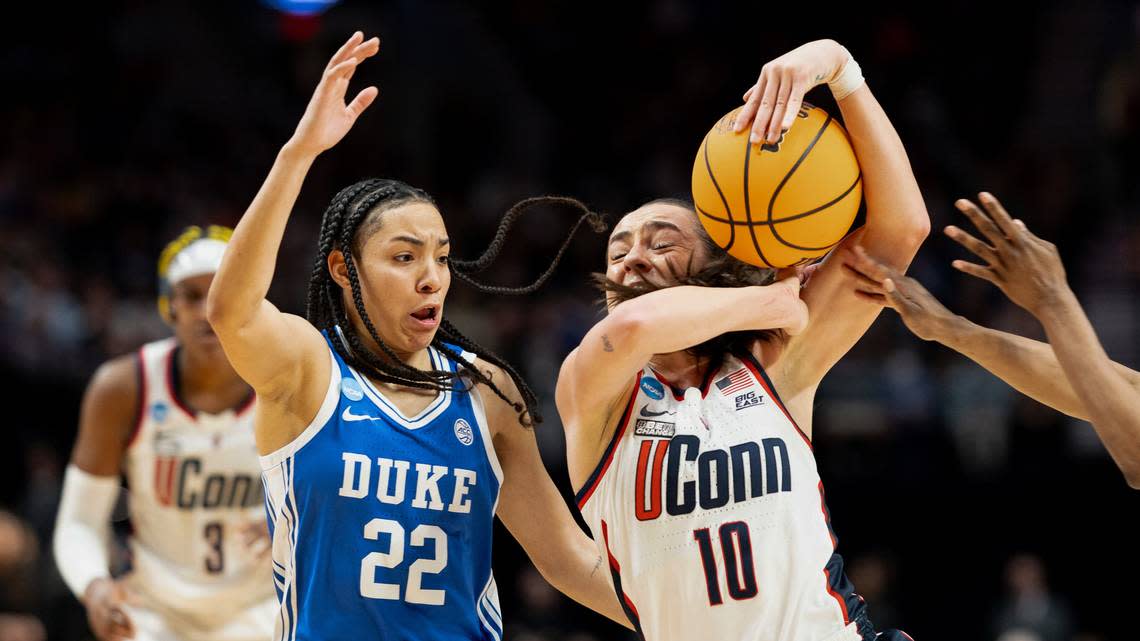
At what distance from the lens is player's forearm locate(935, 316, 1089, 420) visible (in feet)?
12.6

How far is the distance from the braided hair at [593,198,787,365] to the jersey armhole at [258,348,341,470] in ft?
2.69

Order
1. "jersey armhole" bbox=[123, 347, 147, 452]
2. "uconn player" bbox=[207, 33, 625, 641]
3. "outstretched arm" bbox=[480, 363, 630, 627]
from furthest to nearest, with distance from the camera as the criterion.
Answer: "jersey armhole" bbox=[123, 347, 147, 452]
"outstretched arm" bbox=[480, 363, 630, 627]
"uconn player" bbox=[207, 33, 625, 641]

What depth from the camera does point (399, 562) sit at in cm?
378

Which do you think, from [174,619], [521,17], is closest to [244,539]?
[174,619]

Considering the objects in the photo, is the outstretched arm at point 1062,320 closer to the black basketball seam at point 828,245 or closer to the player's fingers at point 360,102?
the black basketball seam at point 828,245

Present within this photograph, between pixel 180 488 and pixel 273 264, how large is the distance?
2564 millimetres

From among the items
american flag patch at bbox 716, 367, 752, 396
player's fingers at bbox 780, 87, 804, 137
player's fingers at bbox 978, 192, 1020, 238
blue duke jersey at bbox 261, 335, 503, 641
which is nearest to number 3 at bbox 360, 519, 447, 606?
blue duke jersey at bbox 261, 335, 503, 641

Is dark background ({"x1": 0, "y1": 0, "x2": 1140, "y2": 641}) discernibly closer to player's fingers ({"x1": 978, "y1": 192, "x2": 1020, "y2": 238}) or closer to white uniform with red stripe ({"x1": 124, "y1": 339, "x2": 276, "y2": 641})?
white uniform with red stripe ({"x1": 124, "y1": 339, "x2": 276, "y2": 641})

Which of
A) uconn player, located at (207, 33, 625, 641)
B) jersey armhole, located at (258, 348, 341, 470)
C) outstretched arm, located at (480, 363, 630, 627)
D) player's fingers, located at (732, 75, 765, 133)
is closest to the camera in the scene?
uconn player, located at (207, 33, 625, 641)

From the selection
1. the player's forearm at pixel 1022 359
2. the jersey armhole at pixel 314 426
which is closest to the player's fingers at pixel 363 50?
the jersey armhole at pixel 314 426

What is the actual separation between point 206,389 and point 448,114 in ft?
33.2

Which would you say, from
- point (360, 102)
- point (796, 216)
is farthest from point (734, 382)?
point (360, 102)

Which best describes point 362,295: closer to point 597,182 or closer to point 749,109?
point 749,109

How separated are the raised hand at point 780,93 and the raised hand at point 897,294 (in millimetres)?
503
